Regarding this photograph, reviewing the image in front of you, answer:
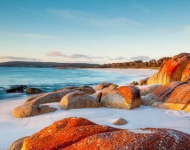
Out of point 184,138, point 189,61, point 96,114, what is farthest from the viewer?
point 189,61

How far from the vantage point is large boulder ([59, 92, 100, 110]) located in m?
9.48

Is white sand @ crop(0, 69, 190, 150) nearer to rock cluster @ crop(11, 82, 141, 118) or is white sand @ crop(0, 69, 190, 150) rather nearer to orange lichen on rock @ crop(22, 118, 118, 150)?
rock cluster @ crop(11, 82, 141, 118)

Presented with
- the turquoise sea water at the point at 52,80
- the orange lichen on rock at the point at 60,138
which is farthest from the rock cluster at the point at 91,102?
the turquoise sea water at the point at 52,80

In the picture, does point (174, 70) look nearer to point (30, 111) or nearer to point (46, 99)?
point (46, 99)

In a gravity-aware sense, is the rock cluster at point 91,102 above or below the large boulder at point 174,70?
below

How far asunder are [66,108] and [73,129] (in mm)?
5384

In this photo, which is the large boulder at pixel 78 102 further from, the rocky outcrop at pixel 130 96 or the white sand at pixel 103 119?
the rocky outcrop at pixel 130 96

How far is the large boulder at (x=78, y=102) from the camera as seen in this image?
948 cm

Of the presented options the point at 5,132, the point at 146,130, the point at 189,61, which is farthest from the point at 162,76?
the point at 146,130

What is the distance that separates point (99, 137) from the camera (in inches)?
140

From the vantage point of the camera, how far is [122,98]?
9930mm

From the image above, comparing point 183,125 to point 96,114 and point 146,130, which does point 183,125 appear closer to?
point 96,114

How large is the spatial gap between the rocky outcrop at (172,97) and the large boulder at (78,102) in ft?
8.28

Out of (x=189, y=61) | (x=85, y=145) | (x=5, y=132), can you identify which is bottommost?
(x=5, y=132)
